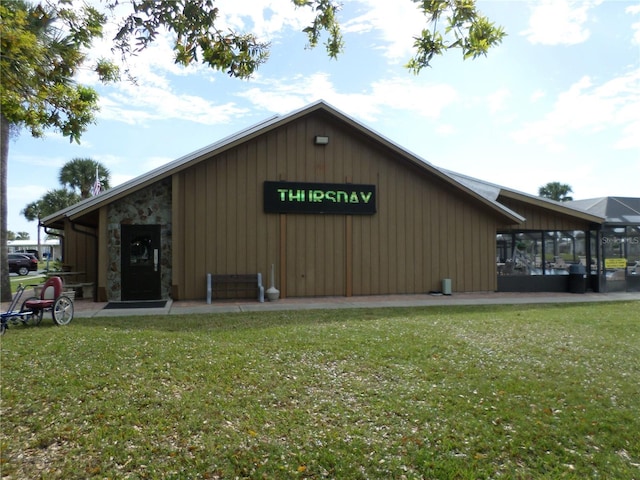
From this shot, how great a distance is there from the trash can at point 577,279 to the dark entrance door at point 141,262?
13.4 m

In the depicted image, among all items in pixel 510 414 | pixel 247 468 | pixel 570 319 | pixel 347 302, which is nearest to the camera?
pixel 247 468

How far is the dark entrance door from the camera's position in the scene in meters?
11.7

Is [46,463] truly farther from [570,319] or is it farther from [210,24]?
[570,319]

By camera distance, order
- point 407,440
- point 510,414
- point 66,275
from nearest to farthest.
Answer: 1. point 407,440
2. point 510,414
3. point 66,275

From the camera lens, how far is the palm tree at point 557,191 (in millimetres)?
37000

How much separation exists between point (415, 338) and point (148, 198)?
8.45 meters

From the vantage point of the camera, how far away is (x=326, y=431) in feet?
12.5

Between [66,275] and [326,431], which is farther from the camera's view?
[66,275]

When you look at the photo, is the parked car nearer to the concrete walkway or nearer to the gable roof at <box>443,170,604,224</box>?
the concrete walkway

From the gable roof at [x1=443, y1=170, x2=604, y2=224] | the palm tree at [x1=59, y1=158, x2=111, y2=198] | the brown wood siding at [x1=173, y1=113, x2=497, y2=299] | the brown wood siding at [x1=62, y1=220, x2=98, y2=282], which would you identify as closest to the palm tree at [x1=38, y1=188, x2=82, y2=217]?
the palm tree at [x1=59, y1=158, x2=111, y2=198]

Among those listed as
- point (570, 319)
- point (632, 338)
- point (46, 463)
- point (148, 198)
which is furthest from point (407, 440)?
point (148, 198)

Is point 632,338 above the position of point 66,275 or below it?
below

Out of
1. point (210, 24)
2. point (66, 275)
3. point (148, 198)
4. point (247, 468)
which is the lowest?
point (247, 468)

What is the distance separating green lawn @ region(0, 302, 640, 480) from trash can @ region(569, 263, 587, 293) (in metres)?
8.09
